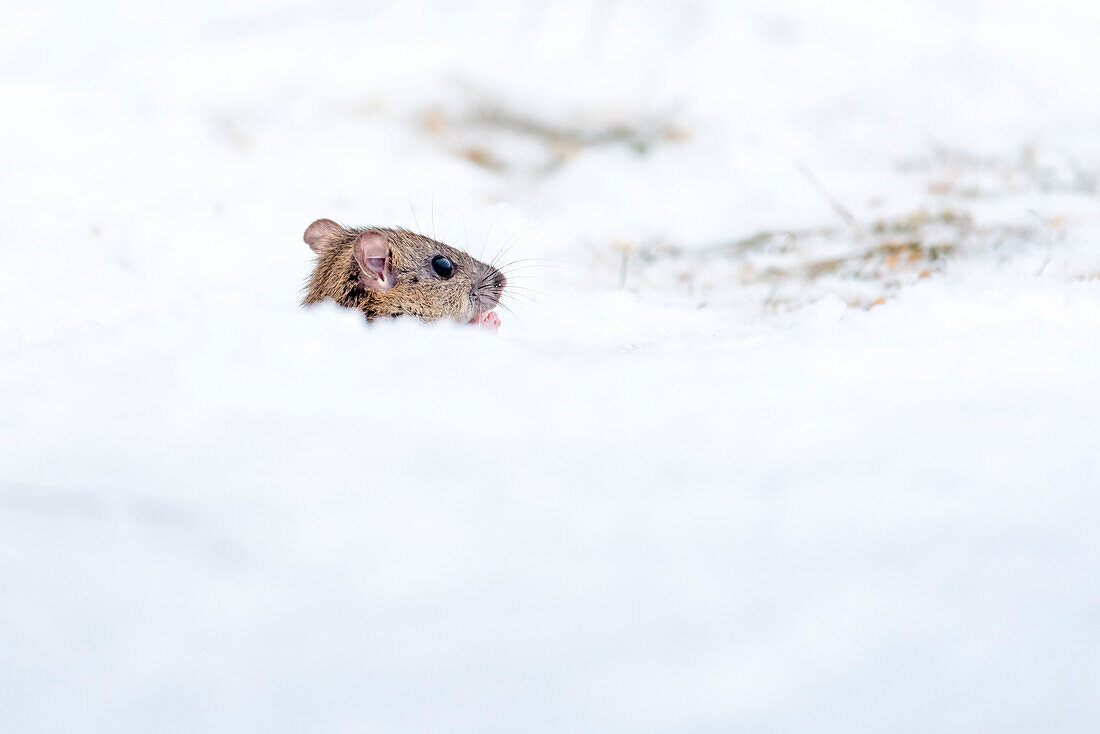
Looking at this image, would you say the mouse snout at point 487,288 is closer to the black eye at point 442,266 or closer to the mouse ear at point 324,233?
the black eye at point 442,266

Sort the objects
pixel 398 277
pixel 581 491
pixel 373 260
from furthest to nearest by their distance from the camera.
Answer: pixel 398 277, pixel 373 260, pixel 581 491

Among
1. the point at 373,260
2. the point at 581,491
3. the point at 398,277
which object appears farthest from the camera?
the point at 398,277

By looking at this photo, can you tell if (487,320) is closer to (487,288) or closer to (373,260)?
(487,288)

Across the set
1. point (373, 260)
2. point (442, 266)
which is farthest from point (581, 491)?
point (442, 266)

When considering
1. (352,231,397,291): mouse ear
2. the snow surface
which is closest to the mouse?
(352,231,397,291): mouse ear

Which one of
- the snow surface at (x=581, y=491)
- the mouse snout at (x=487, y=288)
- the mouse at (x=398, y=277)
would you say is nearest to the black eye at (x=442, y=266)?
the mouse at (x=398, y=277)

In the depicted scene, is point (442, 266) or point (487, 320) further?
point (487, 320)

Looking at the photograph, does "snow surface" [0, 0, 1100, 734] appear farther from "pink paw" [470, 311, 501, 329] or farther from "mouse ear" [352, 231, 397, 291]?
"mouse ear" [352, 231, 397, 291]
